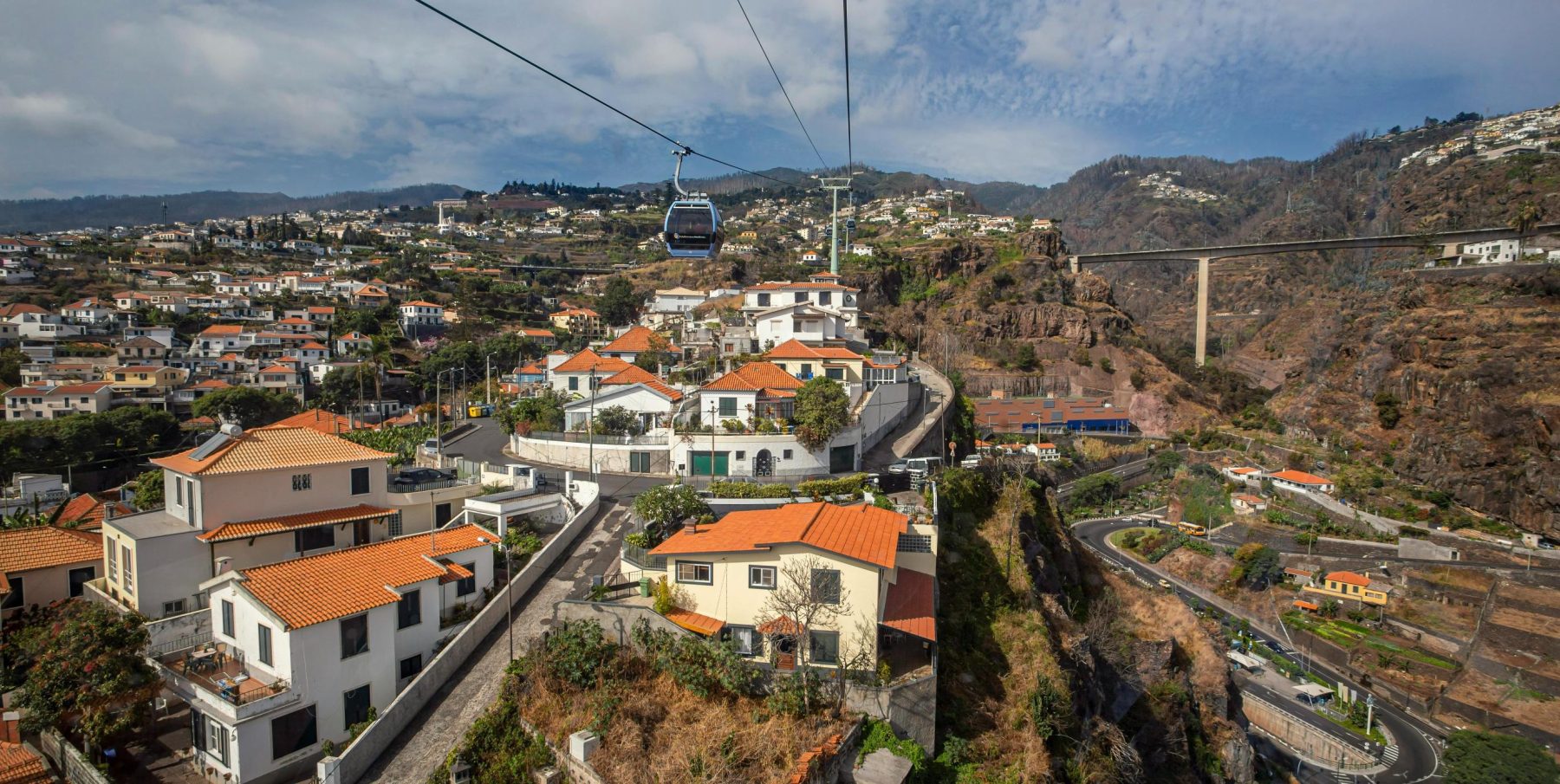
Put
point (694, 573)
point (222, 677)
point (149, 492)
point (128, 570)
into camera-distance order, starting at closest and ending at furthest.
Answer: point (222, 677)
point (694, 573)
point (128, 570)
point (149, 492)

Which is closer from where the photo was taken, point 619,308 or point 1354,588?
point 1354,588

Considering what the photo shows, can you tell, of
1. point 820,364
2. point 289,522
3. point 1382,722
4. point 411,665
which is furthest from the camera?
point 1382,722

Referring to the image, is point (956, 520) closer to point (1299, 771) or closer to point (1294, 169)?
point (1299, 771)

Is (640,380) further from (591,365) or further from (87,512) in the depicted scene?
(87,512)

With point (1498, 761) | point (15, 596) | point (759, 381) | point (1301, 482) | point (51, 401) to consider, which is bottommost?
point (1498, 761)

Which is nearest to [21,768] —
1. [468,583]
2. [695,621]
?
[468,583]

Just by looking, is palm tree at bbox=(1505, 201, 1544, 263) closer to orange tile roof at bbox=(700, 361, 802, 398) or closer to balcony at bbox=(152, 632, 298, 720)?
orange tile roof at bbox=(700, 361, 802, 398)
